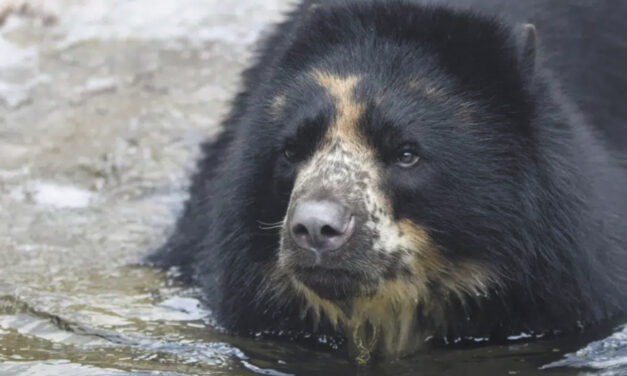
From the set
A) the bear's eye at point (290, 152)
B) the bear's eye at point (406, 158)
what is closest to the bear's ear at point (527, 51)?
the bear's eye at point (406, 158)

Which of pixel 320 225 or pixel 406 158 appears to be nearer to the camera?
pixel 320 225

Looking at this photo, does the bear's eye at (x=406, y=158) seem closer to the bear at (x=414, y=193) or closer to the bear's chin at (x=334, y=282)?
the bear at (x=414, y=193)

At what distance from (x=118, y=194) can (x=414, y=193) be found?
4.10 meters

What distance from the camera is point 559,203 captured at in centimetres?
563

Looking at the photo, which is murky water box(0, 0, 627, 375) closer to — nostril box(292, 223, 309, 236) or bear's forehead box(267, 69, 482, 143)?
nostril box(292, 223, 309, 236)

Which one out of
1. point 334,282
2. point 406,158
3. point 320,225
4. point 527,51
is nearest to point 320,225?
point 320,225

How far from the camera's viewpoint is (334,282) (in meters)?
5.16

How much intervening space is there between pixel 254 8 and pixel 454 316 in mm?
8221

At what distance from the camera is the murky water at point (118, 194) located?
Answer: 5.77 m

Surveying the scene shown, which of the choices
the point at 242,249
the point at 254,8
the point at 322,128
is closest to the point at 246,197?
the point at 242,249

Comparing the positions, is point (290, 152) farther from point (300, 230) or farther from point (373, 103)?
point (300, 230)

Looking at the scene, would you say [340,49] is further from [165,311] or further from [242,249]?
[165,311]

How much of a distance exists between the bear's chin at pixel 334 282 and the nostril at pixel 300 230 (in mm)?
150

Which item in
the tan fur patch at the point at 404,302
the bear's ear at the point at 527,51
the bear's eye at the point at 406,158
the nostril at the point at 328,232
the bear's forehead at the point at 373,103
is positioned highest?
the bear's ear at the point at 527,51
